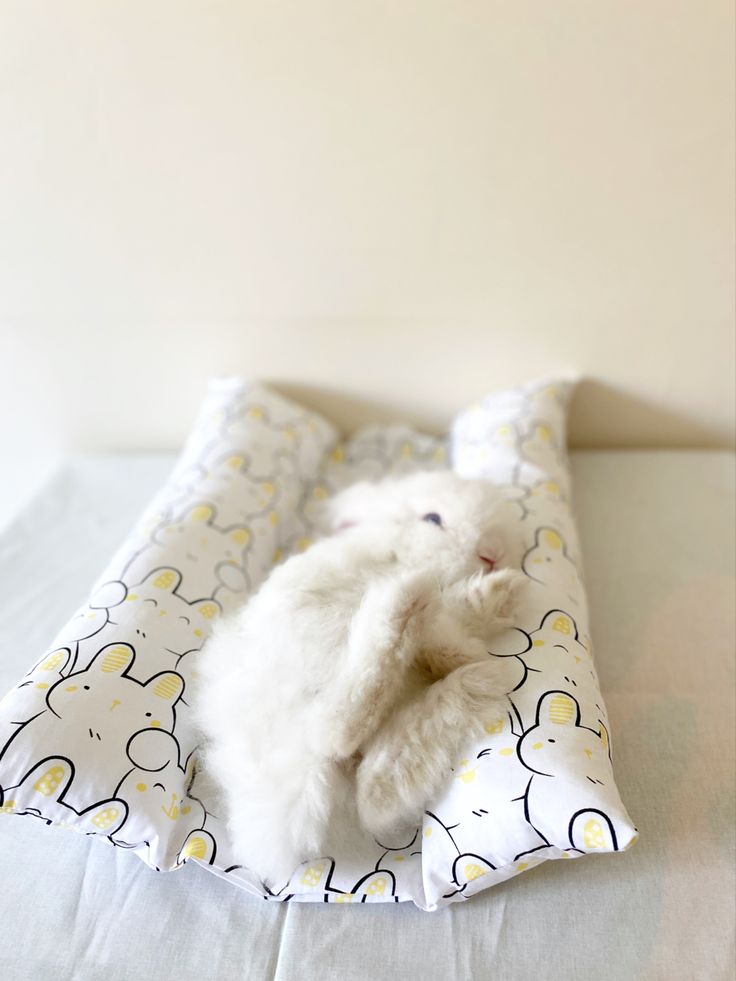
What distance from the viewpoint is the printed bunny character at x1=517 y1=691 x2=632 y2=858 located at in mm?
743

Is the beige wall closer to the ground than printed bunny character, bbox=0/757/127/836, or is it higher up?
higher up

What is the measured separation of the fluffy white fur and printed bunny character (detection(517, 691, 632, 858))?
3.1 inches

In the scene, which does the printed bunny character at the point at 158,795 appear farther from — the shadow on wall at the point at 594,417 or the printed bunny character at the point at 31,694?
the shadow on wall at the point at 594,417

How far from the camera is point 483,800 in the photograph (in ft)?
2.64

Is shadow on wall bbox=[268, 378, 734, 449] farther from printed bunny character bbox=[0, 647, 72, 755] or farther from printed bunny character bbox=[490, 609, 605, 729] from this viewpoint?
printed bunny character bbox=[0, 647, 72, 755]

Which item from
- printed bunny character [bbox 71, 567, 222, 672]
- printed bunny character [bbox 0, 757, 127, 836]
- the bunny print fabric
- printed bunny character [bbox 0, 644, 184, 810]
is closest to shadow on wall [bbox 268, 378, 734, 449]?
the bunny print fabric

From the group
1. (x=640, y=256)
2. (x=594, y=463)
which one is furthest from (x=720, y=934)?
(x=640, y=256)

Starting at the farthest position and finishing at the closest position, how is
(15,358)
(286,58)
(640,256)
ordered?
(15,358)
(640,256)
(286,58)

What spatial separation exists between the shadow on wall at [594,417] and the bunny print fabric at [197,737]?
0.45m

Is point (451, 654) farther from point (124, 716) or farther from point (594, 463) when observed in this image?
point (594, 463)

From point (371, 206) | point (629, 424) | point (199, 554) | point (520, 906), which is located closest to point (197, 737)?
point (199, 554)

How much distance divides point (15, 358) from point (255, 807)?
4.48ft

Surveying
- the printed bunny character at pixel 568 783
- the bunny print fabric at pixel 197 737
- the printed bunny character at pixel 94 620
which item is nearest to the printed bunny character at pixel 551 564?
the bunny print fabric at pixel 197 737

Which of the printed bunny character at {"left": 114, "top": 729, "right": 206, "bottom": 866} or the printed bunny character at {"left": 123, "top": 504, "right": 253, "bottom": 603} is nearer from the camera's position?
the printed bunny character at {"left": 114, "top": 729, "right": 206, "bottom": 866}
